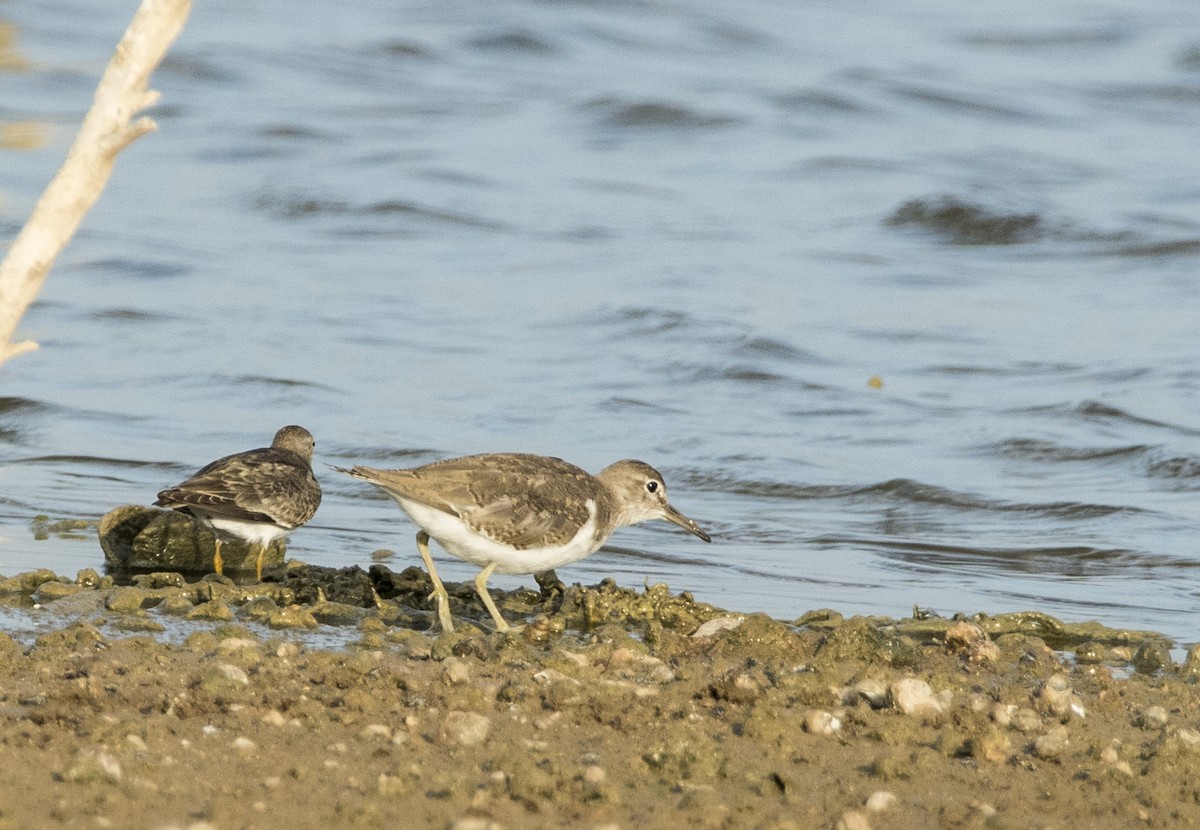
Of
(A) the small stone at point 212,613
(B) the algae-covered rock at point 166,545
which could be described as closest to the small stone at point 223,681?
(A) the small stone at point 212,613

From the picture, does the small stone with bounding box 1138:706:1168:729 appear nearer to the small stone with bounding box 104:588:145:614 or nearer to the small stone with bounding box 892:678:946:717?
the small stone with bounding box 892:678:946:717

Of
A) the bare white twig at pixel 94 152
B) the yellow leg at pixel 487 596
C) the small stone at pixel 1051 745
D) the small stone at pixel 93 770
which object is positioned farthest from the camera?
the yellow leg at pixel 487 596

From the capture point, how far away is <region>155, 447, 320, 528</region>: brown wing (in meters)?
7.57

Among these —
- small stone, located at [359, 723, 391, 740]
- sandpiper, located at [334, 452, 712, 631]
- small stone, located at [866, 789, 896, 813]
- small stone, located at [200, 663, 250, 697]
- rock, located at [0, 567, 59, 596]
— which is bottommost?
rock, located at [0, 567, 59, 596]

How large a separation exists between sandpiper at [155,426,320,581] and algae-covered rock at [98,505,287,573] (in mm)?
73

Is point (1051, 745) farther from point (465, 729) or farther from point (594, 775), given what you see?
point (465, 729)

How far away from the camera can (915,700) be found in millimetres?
5168

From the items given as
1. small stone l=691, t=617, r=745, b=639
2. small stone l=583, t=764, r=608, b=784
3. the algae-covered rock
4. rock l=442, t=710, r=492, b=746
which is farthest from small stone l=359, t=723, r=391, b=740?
the algae-covered rock

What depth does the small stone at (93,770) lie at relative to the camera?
163 inches

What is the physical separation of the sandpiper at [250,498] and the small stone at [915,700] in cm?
350

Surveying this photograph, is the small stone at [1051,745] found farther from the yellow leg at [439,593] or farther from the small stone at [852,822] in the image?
the yellow leg at [439,593]

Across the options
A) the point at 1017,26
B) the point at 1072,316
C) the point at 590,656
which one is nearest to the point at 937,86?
the point at 1017,26

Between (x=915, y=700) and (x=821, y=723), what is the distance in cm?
37

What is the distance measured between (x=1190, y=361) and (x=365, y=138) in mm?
11972
